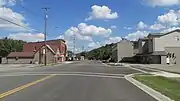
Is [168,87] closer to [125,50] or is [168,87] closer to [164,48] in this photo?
[164,48]

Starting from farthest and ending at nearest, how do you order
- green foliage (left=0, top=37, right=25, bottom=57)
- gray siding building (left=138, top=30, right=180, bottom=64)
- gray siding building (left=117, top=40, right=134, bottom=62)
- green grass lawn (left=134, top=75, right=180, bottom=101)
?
green foliage (left=0, top=37, right=25, bottom=57) → gray siding building (left=117, top=40, right=134, bottom=62) → gray siding building (left=138, top=30, right=180, bottom=64) → green grass lawn (left=134, top=75, right=180, bottom=101)

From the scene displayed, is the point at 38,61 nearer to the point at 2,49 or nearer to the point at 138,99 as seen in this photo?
the point at 2,49

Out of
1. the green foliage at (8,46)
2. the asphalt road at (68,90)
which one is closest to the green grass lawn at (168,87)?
the asphalt road at (68,90)

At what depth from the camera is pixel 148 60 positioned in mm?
88688

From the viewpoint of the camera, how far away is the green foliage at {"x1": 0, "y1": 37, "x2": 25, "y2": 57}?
143663 mm

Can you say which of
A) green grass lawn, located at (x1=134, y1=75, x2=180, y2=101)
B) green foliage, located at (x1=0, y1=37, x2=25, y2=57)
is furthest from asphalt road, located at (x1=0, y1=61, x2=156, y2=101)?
green foliage, located at (x1=0, y1=37, x2=25, y2=57)

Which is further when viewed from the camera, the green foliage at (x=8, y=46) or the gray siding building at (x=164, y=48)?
the green foliage at (x=8, y=46)

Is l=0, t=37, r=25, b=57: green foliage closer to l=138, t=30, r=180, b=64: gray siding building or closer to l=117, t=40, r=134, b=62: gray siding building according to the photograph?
l=117, t=40, r=134, b=62: gray siding building

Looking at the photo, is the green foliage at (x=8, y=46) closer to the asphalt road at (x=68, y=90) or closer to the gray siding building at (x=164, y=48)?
the gray siding building at (x=164, y=48)

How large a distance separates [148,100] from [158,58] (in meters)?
71.8

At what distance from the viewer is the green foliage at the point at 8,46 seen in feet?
471

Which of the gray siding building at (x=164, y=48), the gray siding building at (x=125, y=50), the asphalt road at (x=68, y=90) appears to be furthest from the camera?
the gray siding building at (x=125, y=50)

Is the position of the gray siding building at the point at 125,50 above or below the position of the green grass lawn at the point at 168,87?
above

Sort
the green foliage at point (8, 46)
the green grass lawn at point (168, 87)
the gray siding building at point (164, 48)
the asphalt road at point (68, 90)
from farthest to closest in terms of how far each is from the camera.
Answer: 1. the green foliage at point (8, 46)
2. the gray siding building at point (164, 48)
3. the green grass lawn at point (168, 87)
4. the asphalt road at point (68, 90)
